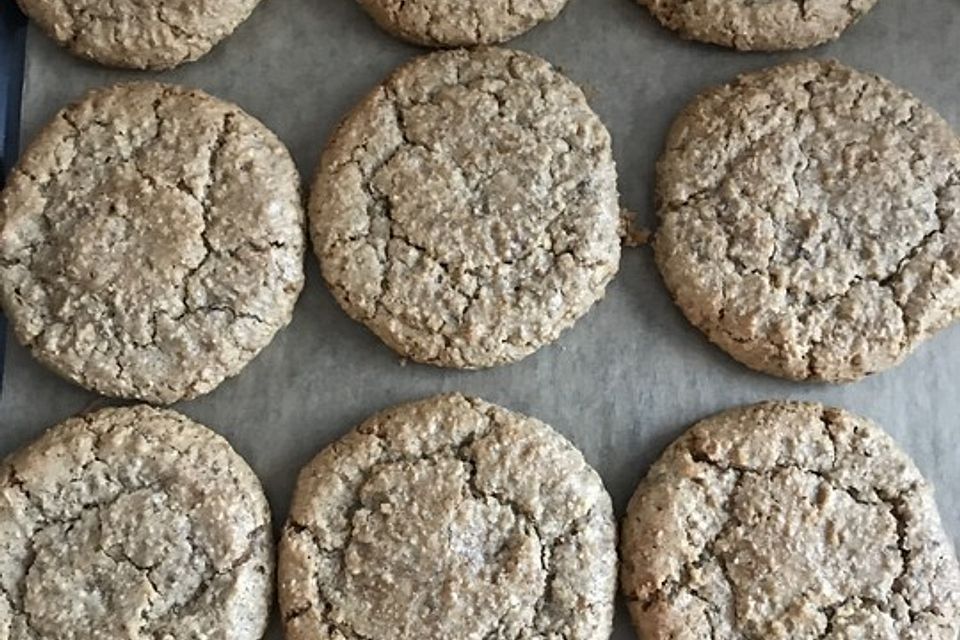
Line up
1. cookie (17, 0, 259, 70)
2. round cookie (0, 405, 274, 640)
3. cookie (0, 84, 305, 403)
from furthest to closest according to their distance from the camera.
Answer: cookie (17, 0, 259, 70), cookie (0, 84, 305, 403), round cookie (0, 405, 274, 640)

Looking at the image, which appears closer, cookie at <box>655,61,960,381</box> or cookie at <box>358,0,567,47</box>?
cookie at <box>655,61,960,381</box>

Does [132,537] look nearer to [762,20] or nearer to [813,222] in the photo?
[813,222]

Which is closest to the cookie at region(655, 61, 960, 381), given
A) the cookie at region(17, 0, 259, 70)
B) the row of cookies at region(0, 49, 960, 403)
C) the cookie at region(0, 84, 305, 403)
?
the row of cookies at region(0, 49, 960, 403)

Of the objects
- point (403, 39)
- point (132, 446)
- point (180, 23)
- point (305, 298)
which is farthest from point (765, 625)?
point (180, 23)

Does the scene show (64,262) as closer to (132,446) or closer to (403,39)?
(132,446)

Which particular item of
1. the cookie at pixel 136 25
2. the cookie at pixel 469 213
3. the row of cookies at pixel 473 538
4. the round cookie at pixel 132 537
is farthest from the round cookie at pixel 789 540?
the cookie at pixel 136 25

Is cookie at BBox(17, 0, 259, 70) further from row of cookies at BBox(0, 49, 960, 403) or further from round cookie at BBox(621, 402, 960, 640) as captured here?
round cookie at BBox(621, 402, 960, 640)
